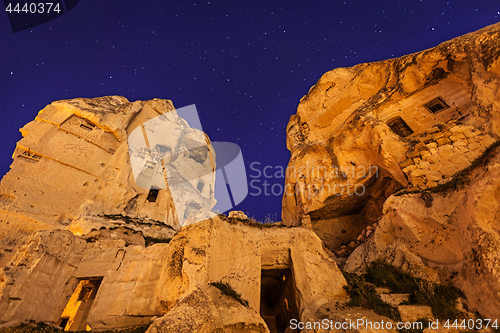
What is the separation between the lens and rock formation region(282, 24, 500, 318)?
21.1 feet

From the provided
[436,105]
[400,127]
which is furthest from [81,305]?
[436,105]

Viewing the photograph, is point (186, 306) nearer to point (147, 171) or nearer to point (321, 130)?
point (321, 130)

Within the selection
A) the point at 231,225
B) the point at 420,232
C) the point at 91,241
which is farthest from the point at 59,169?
the point at 420,232

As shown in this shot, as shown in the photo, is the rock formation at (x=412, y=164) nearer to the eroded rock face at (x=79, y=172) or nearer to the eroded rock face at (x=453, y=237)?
the eroded rock face at (x=453, y=237)

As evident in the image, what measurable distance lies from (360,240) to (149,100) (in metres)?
24.0

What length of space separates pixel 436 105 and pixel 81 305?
72.2 ft

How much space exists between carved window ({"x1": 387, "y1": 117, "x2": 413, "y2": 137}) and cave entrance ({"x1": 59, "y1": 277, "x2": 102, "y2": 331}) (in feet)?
59.9

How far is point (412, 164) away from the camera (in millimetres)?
10133

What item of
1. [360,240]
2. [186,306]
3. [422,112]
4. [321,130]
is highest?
[321,130]

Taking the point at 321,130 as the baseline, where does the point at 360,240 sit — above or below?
below

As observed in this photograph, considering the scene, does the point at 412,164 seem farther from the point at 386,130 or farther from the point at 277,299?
the point at 277,299

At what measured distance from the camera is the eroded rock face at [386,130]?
30.3ft

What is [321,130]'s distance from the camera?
17.0 metres

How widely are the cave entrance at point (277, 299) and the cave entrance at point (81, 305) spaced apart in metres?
8.43
